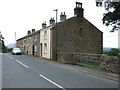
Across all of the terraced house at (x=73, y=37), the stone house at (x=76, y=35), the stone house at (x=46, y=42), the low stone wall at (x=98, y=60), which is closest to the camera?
the low stone wall at (x=98, y=60)

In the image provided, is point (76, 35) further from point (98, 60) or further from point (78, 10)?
point (98, 60)

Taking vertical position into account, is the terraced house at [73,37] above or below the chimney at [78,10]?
below

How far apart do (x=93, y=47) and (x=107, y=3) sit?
21740 mm

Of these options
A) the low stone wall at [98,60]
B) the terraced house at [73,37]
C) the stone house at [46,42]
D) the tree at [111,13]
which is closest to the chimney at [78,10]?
the terraced house at [73,37]

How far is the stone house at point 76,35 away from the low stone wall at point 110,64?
1722cm

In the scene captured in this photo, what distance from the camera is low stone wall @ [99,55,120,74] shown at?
15.0 m

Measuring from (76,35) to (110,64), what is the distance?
20624 mm

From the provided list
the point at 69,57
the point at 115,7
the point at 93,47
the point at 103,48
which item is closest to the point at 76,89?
the point at 115,7

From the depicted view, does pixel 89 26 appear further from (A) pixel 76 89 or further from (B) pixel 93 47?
(A) pixel 76 89

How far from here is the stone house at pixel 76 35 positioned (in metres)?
35.0

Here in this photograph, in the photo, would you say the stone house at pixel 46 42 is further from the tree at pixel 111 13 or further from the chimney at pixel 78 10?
the tree at pixel 111 13

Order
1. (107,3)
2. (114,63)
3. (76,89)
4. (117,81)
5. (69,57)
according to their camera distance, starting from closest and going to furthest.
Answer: (76,89) < (117,81) < (114,63) < (107,3) < (69,57)

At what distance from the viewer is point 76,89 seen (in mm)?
8859

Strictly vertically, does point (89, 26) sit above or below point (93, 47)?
above
